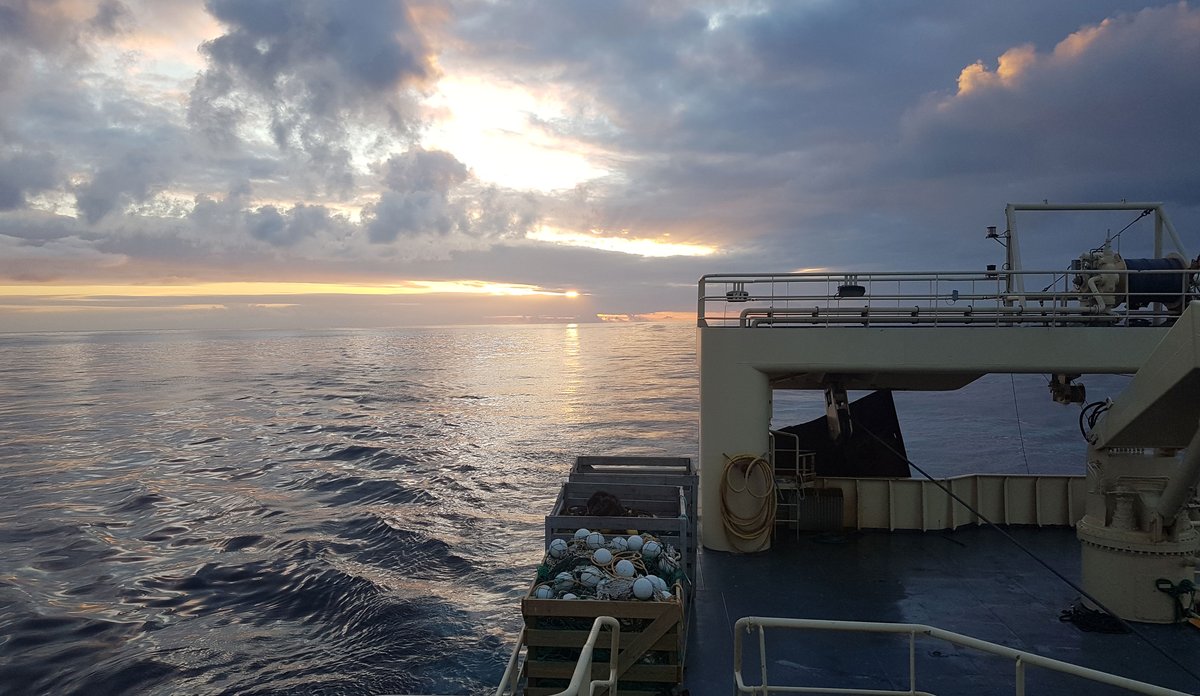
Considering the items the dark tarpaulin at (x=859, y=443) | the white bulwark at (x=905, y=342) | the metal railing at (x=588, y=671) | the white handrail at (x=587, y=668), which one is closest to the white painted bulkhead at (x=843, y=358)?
the white bulwark at (x=905, y=342)

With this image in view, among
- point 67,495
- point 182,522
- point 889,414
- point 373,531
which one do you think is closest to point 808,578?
point 889,414

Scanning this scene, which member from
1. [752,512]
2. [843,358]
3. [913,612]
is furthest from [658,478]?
[913,612]

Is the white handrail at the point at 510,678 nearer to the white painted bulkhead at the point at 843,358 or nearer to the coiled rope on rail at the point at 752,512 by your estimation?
the coiled rope on rail at the point at 752,512

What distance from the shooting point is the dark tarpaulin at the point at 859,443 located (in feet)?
53.3

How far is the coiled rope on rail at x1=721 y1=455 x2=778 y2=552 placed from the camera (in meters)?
12.2

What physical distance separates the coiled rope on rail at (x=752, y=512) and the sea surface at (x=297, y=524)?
5.23m

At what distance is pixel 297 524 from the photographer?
2328 cm

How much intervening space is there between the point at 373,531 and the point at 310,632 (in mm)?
7711

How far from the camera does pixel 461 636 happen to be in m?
14.7

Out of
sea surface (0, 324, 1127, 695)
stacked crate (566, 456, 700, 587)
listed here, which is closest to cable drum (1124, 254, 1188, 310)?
stacked crate (566, 456, 700, 587)

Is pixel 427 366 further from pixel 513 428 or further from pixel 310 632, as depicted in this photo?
pixel 310 632

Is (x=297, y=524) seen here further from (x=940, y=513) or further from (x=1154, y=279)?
(x=1154, y=279)

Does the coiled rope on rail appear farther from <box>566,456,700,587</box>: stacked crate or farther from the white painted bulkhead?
<box>566,456,700,587</box>: stacked crate

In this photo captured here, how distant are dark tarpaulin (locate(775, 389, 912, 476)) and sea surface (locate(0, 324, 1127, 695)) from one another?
786 cm
